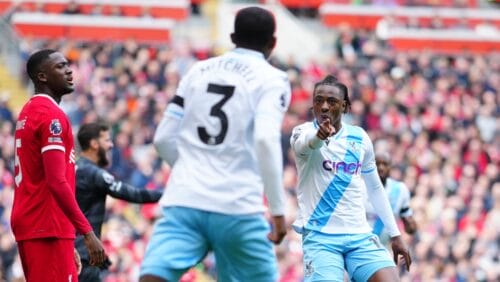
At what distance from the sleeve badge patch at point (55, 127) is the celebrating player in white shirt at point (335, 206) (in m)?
1.78

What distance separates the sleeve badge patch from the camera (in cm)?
891

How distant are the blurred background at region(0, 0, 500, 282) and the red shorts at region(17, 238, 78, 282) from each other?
8.01 meters

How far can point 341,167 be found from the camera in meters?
9.91

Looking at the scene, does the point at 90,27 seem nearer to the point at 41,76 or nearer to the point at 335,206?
the point at 335,206

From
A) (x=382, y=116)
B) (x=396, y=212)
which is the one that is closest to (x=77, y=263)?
(x=396, y=212)

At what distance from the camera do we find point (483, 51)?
112 ft

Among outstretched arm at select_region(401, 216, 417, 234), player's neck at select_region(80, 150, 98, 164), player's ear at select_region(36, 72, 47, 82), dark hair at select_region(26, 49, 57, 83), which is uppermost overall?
dark hair at select_region(26, 49, 57, 83)

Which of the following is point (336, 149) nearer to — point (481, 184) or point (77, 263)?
point (77, 263)

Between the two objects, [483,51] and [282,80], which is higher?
[282,80]

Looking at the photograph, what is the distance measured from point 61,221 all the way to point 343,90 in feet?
7.74

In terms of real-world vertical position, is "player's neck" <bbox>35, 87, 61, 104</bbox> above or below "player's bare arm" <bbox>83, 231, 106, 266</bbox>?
above

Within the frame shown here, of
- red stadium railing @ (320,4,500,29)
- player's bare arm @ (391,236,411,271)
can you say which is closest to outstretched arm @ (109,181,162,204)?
player's bare arm @ (391,236,411,271)

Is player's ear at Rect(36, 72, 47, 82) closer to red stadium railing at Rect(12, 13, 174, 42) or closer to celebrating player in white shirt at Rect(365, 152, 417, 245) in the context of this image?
celebrating player in white shirt at Rect(365, 152, 417, 245)

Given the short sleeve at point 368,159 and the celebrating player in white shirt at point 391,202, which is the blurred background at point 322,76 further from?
the short sleeve at point 368,159
